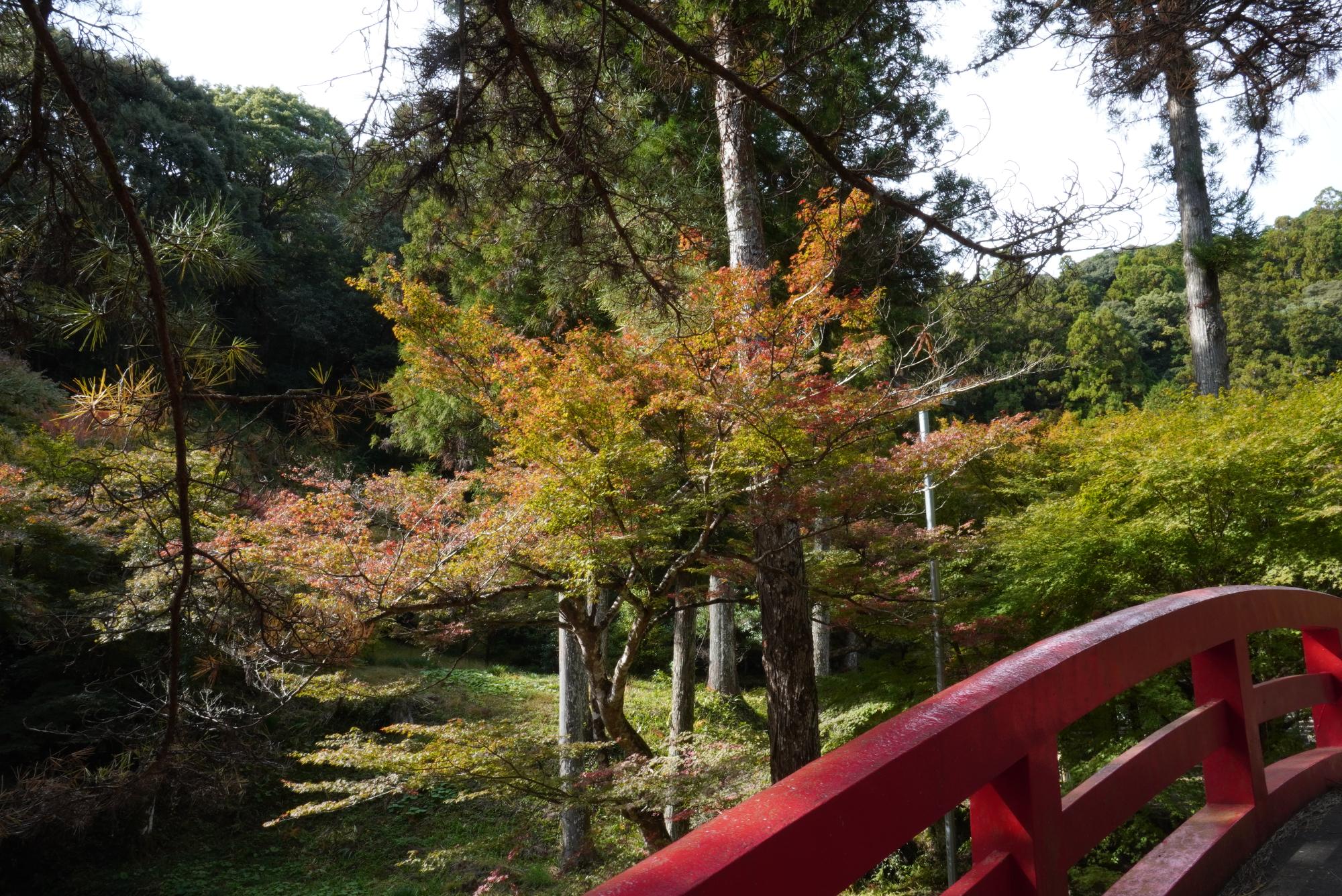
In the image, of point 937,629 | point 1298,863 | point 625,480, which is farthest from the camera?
point 937,629

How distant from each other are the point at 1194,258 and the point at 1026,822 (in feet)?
29.0

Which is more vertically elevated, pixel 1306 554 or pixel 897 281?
pixel 897 281

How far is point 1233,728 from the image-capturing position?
1868 mm

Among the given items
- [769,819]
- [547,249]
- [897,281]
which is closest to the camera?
[769,819]

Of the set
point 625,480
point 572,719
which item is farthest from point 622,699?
point 572,719

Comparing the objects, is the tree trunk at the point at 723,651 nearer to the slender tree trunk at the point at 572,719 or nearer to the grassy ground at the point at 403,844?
the grassy ground at the point at 403,844

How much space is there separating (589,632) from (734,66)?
178 inches

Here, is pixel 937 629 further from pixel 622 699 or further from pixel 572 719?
pixel 572 719

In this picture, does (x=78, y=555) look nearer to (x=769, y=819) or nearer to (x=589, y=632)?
(x=589, y=632)

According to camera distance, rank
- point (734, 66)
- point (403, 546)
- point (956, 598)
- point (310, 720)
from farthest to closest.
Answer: point (310, 720), point (956, 598), point (403, 546), point (734, 66)

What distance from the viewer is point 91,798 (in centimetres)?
241

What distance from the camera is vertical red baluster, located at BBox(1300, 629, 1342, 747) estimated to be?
2.52 meters

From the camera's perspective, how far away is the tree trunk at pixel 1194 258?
835 centimetres

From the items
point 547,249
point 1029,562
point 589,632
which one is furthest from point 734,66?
point 1029,562
